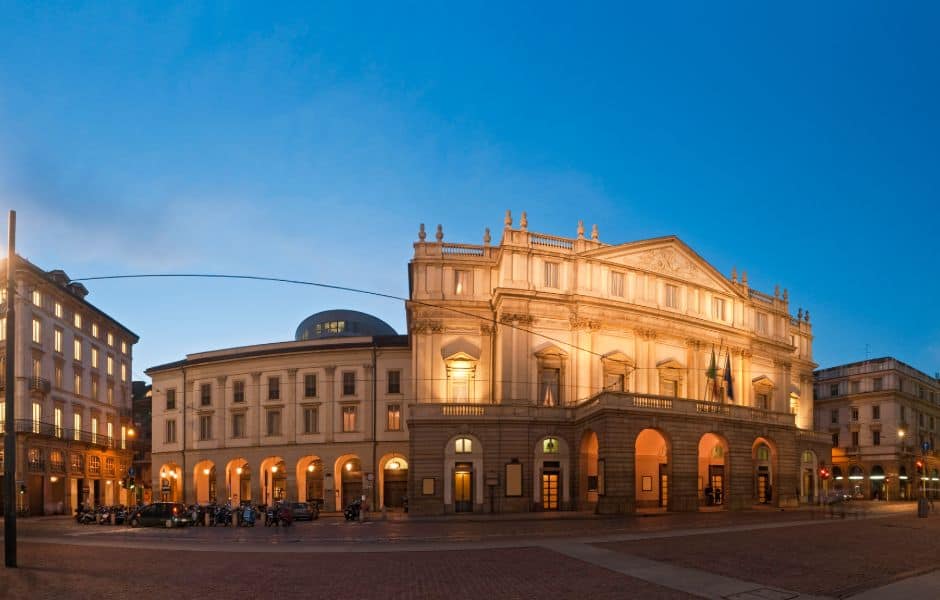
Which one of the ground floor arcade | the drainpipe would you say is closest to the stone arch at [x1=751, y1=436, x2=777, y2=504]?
the ground floor arcade

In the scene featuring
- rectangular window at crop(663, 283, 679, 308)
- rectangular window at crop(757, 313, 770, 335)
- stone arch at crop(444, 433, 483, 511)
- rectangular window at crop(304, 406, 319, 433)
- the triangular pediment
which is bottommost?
stone arch at crop(444, 433, 483, 511)

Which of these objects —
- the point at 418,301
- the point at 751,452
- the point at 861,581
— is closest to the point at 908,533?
the point at 861,581

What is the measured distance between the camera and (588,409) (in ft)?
167

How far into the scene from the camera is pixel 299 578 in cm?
1908

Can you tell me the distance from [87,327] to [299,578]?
63.9 metres

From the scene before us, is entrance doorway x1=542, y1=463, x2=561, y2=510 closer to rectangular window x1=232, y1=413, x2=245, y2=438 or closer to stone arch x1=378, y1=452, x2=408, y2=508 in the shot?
stone arch x1=378, y1=452, x2=408, y2=508

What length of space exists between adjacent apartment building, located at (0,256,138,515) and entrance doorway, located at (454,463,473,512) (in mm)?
30570

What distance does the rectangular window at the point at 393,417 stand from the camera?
214ft

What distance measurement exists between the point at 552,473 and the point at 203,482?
3558 centimetres

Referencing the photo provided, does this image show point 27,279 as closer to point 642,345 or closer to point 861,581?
point 642,345

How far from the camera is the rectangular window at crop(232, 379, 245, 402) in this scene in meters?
70.0

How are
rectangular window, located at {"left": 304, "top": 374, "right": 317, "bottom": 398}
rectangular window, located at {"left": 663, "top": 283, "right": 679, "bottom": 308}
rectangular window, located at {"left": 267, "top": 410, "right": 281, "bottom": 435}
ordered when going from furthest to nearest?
rectangular window, located at {"left": 267, "top": 410, "right": 281, "bottom": 435}, rectangular window, located at {"left": 304, "top": 374, "right": 317, "bottom": 398}, rectangular window, located at {"left": 663, "top": 283, "right": 679, "bottom": 308}

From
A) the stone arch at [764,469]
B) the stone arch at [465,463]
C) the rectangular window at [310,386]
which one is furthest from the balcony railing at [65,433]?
the stone arch at [764,469]

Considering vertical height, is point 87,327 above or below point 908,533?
above
